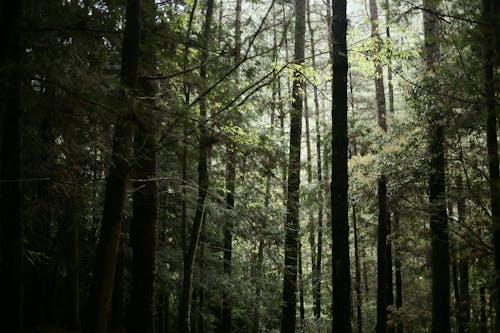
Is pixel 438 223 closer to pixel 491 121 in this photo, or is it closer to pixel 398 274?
pixel 491 121

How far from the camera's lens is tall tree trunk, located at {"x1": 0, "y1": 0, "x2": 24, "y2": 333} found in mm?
4762

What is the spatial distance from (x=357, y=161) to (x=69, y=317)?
9.88m

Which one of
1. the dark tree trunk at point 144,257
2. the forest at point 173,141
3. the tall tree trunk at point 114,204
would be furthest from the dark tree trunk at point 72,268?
the tall tree trunk at point 114,204

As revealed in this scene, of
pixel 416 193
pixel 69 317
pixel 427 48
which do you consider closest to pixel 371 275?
pixel 416 193

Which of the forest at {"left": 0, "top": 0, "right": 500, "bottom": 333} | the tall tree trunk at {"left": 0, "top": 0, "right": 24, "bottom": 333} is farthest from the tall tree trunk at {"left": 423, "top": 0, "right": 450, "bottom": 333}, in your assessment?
the tall tree trunk at {"left": 0, "top": 0, "right": 24, "bottom": 333}

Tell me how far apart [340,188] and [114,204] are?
3.92 metres

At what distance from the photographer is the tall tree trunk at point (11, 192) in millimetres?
4762

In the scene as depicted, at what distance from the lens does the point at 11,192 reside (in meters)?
4.99

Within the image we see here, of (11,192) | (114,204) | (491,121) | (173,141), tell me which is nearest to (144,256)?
(114,204)

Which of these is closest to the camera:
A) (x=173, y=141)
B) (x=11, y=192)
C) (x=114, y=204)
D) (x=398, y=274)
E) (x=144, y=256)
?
(x=173, y=141)

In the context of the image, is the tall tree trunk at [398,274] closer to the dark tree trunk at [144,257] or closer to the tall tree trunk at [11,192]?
the dark tree trunk at [144,257]

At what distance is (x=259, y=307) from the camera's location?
1334 cm

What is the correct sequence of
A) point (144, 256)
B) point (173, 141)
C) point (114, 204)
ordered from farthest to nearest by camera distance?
point (144, 256)
point (114, 204)
point (173, 141)

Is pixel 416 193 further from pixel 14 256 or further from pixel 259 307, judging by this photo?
pixel 14 256
